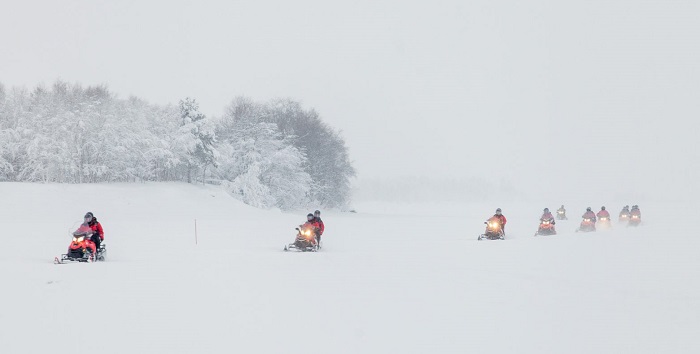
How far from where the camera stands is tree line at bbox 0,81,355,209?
44.2 metres

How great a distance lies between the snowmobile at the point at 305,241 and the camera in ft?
63.5

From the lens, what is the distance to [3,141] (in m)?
42.1

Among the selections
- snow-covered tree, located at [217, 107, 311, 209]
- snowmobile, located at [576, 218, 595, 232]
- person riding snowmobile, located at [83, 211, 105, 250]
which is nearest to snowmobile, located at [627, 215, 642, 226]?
snowmobile, located at [576, 218, 595, 232]

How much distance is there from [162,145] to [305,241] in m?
32.9

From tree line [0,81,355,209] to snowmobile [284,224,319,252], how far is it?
31.4 metres

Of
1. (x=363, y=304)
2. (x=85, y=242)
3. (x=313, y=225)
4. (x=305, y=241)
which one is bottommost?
(x=363, y=304)

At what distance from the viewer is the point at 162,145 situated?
47.9m

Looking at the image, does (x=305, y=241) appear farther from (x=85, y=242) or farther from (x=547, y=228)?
(x=547, y=228)

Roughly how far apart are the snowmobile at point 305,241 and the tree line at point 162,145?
103 feet

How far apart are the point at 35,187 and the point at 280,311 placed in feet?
122

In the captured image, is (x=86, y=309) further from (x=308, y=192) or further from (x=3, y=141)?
(x=308, y=192)

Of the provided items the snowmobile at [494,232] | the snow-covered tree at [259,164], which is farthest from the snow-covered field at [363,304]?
the snow-covered tree at [259,164]

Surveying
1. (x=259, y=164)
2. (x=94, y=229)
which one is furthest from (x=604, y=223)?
(x=259, y=164)

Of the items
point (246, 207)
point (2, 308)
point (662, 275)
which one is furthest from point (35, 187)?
point (662, 275)
